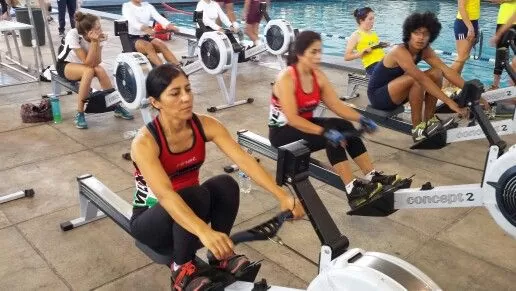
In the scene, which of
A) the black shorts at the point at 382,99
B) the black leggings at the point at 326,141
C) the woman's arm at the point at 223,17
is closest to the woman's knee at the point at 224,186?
the black leggings at the point at 326,141

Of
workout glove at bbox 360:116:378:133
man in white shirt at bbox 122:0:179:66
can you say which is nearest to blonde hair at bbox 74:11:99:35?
man in white shirt at bbox 122:0:179:66

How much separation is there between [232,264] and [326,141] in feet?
3.62

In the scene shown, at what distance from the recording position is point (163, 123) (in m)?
1.93

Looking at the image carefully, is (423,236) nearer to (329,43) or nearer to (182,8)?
(329,43)

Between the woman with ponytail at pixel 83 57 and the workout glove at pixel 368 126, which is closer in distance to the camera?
the workout glove at pixel 368 126

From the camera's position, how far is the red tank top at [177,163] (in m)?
1.92

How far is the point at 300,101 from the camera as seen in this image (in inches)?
111

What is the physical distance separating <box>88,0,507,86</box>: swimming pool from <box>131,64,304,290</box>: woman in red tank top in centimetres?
558

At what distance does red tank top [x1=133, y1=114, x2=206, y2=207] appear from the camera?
1.92 metres

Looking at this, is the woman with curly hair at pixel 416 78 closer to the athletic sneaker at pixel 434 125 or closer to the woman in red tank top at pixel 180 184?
the athletic sneaker at pixel 434 125

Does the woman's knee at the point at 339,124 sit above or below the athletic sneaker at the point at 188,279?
above

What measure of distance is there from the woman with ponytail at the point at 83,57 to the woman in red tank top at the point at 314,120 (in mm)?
1960

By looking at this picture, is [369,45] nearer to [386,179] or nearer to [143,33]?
[386,179]

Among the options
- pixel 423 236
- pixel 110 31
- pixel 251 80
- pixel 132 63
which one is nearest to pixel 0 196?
pixel 132 63
